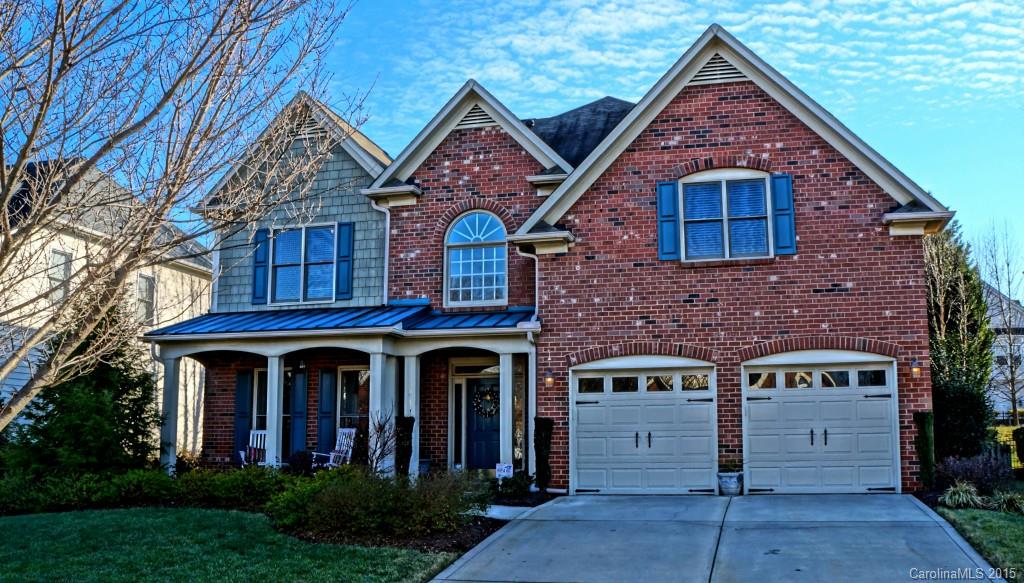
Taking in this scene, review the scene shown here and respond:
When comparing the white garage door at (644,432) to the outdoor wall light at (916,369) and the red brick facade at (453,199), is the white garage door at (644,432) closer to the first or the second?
the outdoor wall light at (916,369)

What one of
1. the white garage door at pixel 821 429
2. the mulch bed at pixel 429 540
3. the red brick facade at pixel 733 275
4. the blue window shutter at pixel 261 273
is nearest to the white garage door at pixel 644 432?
the red brick facade at pixel 733 275

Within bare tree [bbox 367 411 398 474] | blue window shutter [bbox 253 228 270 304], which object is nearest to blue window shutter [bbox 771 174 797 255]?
bare tree [bbox 367 411 398 474]

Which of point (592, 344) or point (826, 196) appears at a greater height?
point (826, 196)

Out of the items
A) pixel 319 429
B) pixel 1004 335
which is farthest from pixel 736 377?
pixel 1004 335

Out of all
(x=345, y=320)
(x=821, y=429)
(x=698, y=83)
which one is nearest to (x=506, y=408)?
(x=345, y=320)

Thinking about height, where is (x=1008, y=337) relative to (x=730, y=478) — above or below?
above

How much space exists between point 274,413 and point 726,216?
8.88m

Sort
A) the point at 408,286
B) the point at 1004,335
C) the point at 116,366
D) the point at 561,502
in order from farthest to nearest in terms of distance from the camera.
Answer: the point at 1004,335
the point at 408,286
the point at 116,366
the point at 561,502

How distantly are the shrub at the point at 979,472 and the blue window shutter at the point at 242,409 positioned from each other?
42.9 ft

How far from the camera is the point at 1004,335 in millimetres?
26641

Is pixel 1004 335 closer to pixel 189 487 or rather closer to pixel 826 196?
pixel 826 196

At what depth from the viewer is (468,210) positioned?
59.1 ft

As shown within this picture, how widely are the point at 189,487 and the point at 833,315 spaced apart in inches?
422

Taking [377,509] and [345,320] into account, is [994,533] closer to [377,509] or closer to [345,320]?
[377,509]
